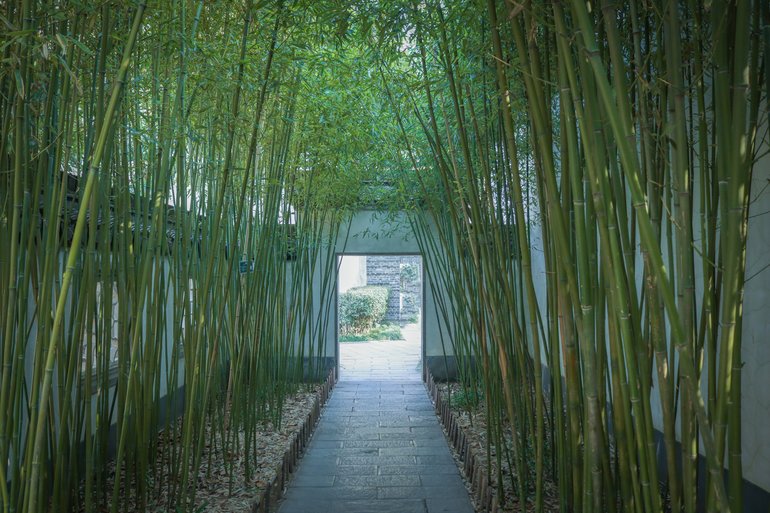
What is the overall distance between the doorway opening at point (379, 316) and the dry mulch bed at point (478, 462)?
9.60 feet

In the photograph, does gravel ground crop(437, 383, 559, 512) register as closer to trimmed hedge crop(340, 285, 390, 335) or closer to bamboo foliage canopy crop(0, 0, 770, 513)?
bamboo foliage canopy crop(0, 0, 770, 513)

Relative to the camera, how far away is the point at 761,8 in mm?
1499

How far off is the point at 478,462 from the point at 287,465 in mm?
1049

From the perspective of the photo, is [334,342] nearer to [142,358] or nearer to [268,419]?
[268,419]

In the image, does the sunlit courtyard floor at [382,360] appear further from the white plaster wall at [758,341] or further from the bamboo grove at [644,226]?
the bamboo grove at [644,226]

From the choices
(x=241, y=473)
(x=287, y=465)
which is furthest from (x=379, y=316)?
(x=241, y=473)

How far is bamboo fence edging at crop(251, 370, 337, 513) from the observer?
290cm

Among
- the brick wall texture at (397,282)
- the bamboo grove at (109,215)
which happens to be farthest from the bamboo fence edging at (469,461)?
the brick wall texture at (397,282)

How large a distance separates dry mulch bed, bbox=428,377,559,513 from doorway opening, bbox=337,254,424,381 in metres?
2.93

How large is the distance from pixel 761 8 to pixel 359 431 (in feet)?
12.7

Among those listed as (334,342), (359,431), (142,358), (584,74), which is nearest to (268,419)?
(359,431)

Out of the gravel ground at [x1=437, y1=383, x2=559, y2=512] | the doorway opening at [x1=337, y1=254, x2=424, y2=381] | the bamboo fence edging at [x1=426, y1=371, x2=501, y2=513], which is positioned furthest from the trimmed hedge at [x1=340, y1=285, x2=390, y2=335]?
the bamboo fence edging at [x1=426, y1=371, x2=501, y2=513]

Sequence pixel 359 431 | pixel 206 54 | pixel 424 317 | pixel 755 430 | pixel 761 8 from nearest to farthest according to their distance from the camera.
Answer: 1. pixel 761 8
2. pixel 206 54
3. pixel 755 430
4. pixel 359 431
5. pixel 424 317

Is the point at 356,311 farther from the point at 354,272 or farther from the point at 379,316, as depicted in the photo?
the point at 354,272
